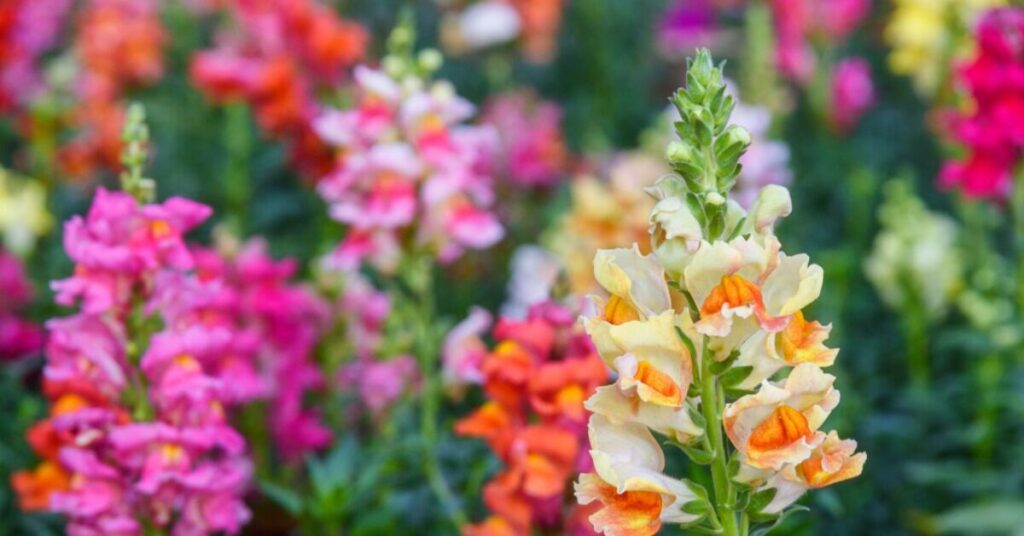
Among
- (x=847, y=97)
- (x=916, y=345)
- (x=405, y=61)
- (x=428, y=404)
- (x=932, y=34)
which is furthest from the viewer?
(x=847, y=97)

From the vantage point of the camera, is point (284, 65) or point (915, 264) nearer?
point (915, 264)

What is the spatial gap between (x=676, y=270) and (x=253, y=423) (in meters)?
1.67

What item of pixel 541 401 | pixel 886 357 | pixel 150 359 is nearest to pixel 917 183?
pixel 886 357

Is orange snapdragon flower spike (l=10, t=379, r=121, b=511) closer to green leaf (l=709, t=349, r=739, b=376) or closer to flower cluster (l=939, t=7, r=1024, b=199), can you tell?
green leaf (l=709, t=349, r=739, b=376)

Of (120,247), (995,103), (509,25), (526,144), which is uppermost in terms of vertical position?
(509,25)

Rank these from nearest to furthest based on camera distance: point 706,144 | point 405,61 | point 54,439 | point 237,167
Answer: point 706,144 → point 54,439 → point 405,61 → point 237,167

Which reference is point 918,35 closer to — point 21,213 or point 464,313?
point 464,313

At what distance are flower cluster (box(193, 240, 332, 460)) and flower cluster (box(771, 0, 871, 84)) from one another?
2249mm

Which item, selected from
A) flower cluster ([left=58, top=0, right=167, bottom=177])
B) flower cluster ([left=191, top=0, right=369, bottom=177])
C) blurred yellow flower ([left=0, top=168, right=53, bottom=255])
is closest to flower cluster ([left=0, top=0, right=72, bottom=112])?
flower cluster ([left=58, top=0, right=167, bottom=177])

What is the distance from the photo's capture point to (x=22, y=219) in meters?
3.93

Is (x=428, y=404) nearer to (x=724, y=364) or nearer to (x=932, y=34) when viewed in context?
(x=724, y=364)

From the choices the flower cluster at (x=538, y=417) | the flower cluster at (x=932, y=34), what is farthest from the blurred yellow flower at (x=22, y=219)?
the flower cluster at (x=932, y=34)

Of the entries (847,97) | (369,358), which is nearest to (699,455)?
(369,358)

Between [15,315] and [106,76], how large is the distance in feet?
4.28
